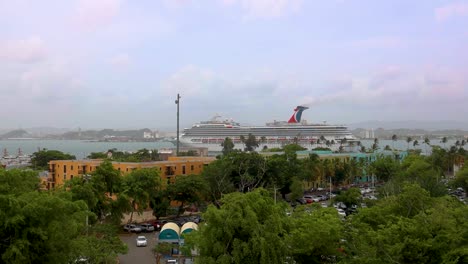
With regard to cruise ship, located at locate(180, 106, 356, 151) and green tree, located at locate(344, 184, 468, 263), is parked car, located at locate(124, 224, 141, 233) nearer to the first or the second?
green tree, located at locate(344, 184, 468, 263)

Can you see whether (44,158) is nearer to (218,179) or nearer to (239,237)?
(218,179)

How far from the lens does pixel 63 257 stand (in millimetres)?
10125

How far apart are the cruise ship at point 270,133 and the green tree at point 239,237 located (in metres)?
68.3

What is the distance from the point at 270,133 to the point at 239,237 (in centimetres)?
7429

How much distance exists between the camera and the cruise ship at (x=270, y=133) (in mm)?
81625

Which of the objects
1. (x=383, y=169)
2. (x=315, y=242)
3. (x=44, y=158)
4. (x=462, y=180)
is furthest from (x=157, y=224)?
(x=44, y=158)

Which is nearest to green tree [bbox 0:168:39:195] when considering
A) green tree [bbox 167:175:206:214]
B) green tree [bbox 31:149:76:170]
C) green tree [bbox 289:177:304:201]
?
green tree [bbox 167:175:206:214]

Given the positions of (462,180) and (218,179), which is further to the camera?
(462,180)

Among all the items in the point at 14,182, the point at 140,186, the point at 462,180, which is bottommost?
the point at 462,180

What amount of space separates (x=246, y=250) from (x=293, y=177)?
21.1 meters

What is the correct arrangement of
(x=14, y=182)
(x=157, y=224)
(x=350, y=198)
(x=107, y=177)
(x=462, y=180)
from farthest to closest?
(x=462, y=180), (x=350, y=198), (x=157, y=224), (x=107, y=177), (x=14, y=182)

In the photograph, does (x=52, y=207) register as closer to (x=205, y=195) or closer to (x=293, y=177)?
(x=205, y=195)

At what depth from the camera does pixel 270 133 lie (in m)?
84.6

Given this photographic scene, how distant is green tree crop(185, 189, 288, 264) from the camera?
1023 cm
